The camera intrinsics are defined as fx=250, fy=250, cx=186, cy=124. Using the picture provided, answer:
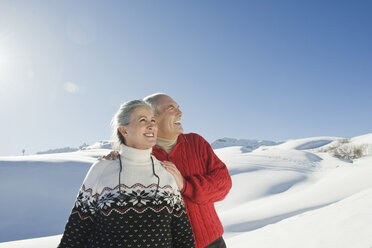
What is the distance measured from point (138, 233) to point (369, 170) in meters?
17.6

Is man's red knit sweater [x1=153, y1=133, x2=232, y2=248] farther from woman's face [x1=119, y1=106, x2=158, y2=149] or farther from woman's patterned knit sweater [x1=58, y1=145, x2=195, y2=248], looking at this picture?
woman's face [x1=119, y1=106, x2=158, y2=149]

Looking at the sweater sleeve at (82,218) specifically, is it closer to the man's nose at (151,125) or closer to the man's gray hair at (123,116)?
the man's gray hair at (123,116)

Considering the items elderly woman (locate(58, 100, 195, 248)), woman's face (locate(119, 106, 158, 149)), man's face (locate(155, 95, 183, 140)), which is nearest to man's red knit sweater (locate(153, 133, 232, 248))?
man's face (locate(155, 95, 183, 140))

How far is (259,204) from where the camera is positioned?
43.5 ft

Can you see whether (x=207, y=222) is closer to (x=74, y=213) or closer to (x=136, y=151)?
(x=136, y=151)

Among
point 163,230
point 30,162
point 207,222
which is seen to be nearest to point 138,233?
point 163,230

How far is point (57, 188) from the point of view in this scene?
51.7 ft

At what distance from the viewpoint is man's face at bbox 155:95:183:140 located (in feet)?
6.98

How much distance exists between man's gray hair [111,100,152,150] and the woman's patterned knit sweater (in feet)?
0.59

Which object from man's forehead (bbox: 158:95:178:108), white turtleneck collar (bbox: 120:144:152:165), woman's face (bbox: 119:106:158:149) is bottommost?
white turtleneck collar (bbox: 120:144:152:165)

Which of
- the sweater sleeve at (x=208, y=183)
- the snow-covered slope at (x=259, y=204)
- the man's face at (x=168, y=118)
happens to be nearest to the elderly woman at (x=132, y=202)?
the sweater sleeve at (x=208, y=183)

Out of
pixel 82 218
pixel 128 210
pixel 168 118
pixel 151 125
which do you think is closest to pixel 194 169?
pixel 168 118

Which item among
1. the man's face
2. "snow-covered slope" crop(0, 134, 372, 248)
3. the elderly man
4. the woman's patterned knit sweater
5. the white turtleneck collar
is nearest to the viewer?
the woman's patterned knit sweater

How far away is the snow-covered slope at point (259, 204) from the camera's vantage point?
4.07 metres
